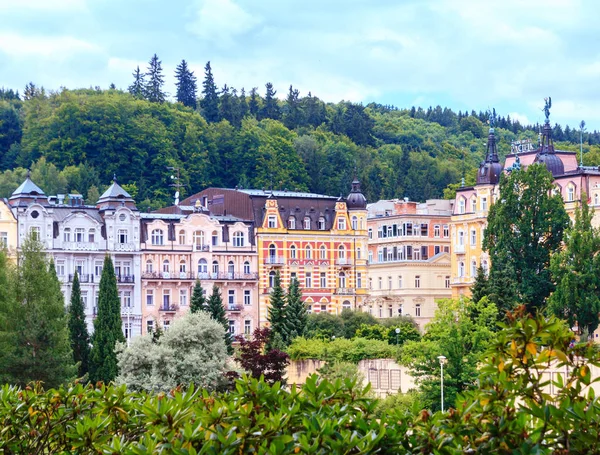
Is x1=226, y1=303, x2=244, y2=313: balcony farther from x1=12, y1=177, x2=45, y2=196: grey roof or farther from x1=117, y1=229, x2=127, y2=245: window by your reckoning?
x1=12, y1=177, x2=45, y2=196: grey roof

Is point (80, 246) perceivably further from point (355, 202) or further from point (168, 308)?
point (355, 202)

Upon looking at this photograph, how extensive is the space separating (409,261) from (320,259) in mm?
13175

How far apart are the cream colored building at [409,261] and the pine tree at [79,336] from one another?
42.8 meters

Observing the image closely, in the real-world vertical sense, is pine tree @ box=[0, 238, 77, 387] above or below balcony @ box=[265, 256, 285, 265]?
below

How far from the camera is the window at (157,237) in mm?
100938

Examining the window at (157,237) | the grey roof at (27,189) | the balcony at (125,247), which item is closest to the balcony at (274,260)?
the window at (157,237)

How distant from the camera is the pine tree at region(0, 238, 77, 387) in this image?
65.7 metres

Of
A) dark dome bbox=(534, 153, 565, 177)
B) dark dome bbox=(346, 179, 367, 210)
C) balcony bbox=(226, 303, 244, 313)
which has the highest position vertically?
dark dome bbox=(534, 153, 565, 177)

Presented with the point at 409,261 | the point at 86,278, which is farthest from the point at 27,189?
the point at 409,261

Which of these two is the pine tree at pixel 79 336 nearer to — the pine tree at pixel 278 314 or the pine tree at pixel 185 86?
the pine tree at pixel 278 314

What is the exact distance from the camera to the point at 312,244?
106625 millimetres

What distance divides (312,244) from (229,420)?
87688 mm

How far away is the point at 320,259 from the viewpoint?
10675 cm

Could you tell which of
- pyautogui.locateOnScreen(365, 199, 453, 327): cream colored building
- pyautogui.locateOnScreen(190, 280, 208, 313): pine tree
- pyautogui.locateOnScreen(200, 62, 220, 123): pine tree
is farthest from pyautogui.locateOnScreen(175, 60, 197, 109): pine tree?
pyautogui.locateOnScreen(190, 280, 208, 313): pine tree
